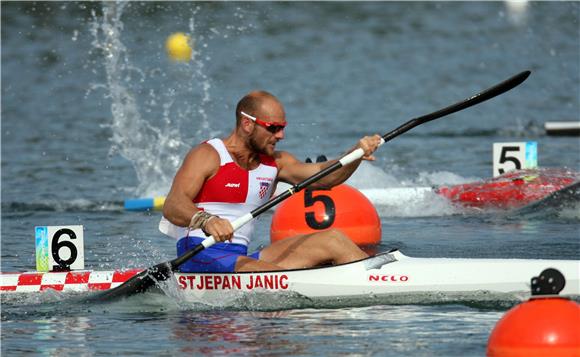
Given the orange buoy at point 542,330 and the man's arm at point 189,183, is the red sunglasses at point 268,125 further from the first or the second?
the orange buoy at point 542,330

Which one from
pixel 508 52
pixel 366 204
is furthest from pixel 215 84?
pixel 366 204

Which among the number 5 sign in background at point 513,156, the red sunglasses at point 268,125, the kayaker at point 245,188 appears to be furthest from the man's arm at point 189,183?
the number 5 sign in background at point 513,156

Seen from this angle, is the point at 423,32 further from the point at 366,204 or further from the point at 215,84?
the point at 366,204

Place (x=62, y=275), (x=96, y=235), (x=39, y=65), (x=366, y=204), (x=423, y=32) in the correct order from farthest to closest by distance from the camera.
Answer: (x=423, y=32) < (x=39, y=65) < (x=96, y=235) < (x=366, y=204) < (x=62, y=275)

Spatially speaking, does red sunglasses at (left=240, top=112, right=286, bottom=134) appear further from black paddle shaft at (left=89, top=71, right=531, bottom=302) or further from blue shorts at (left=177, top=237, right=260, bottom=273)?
blue shorts at (left=177, top=237, right=260, bottom=273)

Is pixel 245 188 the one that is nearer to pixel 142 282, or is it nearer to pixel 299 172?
pixel 299 172

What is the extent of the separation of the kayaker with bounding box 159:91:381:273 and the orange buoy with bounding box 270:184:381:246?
1987 millimetres

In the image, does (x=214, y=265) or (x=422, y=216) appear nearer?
(x=214, y=265)

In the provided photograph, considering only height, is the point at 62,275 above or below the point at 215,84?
below

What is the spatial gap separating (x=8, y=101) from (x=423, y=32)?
13.0 metres

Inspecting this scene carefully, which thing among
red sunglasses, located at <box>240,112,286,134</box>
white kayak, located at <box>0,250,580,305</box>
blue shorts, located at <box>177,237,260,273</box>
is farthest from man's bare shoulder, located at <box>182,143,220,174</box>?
white kayak, located at <box>0,250,580,305</box>

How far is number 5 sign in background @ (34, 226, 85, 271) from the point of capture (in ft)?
35.4

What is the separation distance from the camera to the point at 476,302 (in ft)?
32.3

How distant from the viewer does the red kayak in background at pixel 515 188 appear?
597 inches
